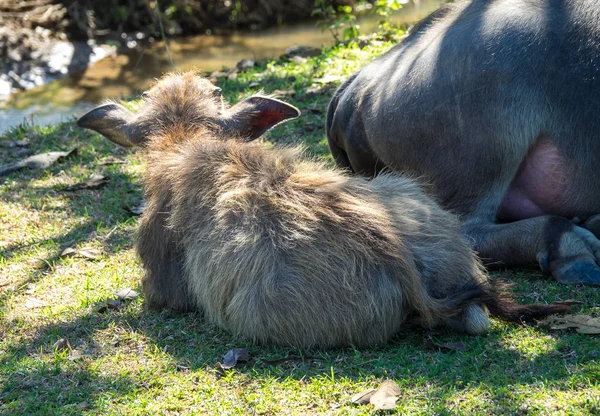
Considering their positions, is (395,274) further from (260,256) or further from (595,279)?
(595,279)

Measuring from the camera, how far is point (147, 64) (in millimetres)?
10875

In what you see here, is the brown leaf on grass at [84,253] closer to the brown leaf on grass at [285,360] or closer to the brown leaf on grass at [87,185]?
the brown leaf on grass at [87,185]

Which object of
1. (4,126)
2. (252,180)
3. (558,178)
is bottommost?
(4,126)

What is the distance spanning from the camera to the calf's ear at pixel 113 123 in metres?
4.69

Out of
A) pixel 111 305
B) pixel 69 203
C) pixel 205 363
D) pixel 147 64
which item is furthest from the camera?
pixel 147 64

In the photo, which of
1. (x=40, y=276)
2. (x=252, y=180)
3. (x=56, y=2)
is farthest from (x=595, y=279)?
(x=56, y=2)

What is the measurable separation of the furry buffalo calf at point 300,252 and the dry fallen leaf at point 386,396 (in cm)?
36

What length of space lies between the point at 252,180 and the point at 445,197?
1152 mm

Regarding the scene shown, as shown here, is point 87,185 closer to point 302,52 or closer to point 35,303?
point 35,303

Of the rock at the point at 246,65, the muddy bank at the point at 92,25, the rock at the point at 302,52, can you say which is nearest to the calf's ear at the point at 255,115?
the rock at the point at 246,65

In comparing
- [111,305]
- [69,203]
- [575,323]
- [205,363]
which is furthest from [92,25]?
[575,323]

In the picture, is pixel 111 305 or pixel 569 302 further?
pixel 111 305

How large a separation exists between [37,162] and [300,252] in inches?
138

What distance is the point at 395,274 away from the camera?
3.44 metres
